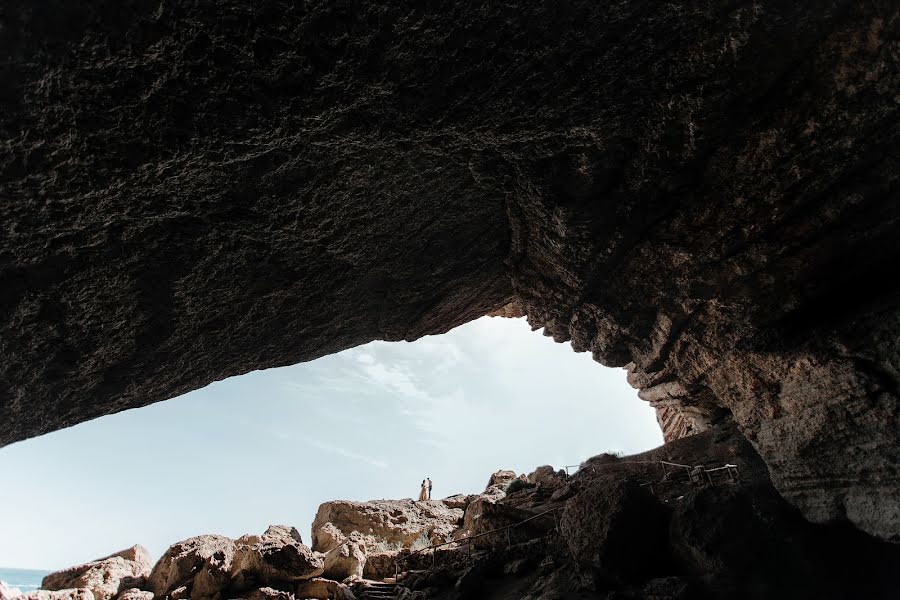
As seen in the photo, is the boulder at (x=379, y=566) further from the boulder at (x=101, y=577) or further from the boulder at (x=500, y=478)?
the boulder at (x=500, y=478)

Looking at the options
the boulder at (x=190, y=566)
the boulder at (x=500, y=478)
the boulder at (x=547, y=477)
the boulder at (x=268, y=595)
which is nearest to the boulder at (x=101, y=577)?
the boulder at (x=190, y=566)

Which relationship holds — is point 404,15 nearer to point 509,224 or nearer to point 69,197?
point 69,197

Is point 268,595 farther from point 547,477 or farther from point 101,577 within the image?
point 547,477

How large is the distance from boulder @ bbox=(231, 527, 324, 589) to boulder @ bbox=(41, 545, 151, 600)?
4858 mm

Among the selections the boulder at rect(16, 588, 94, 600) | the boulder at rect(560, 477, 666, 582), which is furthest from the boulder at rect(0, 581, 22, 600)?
the boulder at rect(560, 477, 666, 582)

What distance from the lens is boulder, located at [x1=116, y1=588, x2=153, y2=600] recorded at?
1714cm

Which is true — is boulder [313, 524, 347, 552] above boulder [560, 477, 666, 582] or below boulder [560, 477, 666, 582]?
above

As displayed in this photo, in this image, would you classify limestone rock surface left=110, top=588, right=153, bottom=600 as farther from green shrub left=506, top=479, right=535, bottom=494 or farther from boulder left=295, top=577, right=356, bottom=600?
green shrub left=506, top=479, right=535, bottom=494

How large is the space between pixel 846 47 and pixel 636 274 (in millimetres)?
→ 5015

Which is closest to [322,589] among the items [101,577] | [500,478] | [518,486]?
[101,577]

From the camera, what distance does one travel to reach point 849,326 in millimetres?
8109

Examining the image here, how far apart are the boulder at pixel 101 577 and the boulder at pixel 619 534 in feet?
58.0

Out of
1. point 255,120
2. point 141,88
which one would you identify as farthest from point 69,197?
point 255,120

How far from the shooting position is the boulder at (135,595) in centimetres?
1714
